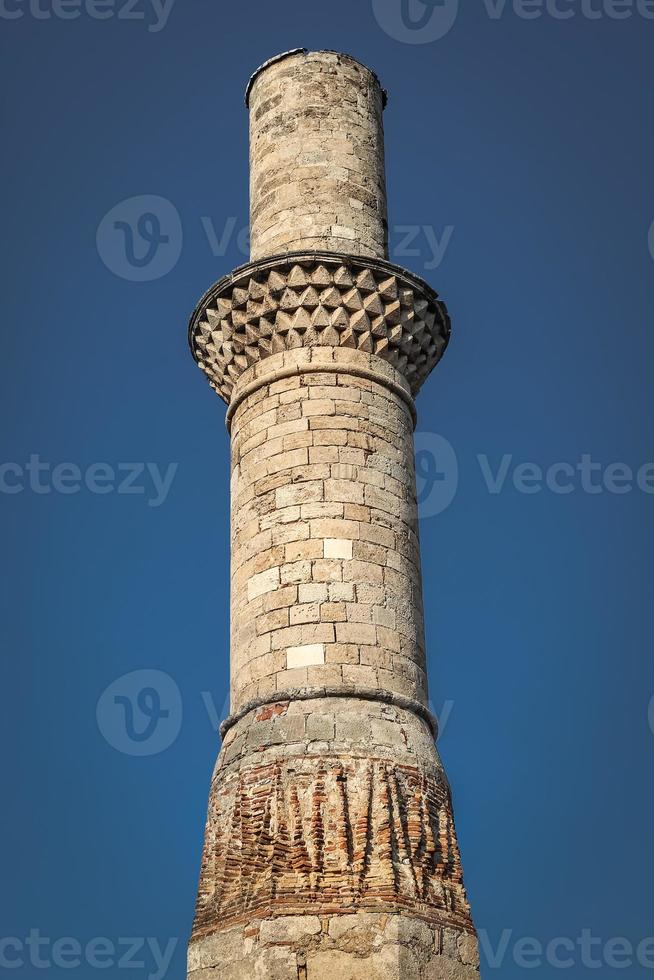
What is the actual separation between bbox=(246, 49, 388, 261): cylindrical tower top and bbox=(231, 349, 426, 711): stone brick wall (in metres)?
1.21

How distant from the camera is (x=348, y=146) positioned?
12586 millimetres

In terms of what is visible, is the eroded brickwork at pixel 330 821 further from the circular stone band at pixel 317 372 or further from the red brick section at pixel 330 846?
the circular stone band at pixel 317 372

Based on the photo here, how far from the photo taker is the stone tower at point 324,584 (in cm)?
938

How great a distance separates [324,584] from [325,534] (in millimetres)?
404

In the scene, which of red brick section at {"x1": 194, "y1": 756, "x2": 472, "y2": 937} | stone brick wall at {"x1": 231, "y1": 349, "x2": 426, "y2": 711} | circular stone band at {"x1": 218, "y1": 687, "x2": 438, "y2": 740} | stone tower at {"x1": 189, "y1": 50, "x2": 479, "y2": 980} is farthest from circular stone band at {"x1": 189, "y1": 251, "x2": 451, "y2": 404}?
red brick section at {"x1": 194, "y1": 756, "x2": 472, "y2": 937}

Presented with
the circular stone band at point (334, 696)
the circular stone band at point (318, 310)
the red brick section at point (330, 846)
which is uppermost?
the circular stone band at point (318, 310)

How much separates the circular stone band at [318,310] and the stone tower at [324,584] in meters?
0.02

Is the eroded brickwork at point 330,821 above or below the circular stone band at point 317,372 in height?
below

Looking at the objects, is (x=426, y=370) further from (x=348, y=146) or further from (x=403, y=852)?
Result: (x=403, y=852)

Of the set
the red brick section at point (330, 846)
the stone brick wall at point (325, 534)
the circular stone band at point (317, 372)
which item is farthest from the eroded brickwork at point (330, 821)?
the circular stone band at point (317, 372)

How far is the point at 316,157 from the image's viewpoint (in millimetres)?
12445

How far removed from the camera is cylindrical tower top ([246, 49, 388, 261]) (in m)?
12.1

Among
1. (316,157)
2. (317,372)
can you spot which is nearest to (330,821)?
(317,372)

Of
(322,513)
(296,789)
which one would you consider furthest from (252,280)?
(296,789)
